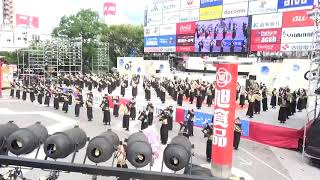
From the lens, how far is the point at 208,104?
2383 centimetres

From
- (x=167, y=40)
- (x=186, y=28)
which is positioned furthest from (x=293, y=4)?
(x=167, y=40)

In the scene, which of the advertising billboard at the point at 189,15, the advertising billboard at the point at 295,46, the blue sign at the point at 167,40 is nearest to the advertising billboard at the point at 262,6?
the advertising billboard at the point at 295,46

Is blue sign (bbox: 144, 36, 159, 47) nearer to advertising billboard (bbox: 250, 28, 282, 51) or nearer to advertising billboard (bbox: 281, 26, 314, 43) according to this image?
advertising billboard (bbox: 250, 28, 282, 51)

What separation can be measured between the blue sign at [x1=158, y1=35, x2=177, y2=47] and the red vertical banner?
2585cm

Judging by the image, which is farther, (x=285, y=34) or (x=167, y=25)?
(x=167, y=25)

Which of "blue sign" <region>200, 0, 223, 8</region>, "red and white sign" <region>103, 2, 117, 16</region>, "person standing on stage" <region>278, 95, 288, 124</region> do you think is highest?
"red and white sign" <region>103, 2, 117, 16</region>

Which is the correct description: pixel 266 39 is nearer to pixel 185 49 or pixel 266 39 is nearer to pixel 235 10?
pixel 235 10

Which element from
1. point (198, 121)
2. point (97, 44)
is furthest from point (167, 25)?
point (97, 44)

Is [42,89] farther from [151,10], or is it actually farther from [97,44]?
[97,44]

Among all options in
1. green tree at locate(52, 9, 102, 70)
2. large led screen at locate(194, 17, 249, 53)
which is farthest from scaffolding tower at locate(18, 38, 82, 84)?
large led screen at locate(194, 17, 249, 53)

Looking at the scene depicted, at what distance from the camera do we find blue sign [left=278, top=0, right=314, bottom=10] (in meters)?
24.4

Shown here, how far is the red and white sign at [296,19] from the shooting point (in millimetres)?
24609

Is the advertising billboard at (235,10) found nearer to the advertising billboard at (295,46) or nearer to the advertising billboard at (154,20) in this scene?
the advertising billboard at (295,46)

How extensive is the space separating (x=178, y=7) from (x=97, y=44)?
89.3 feet
